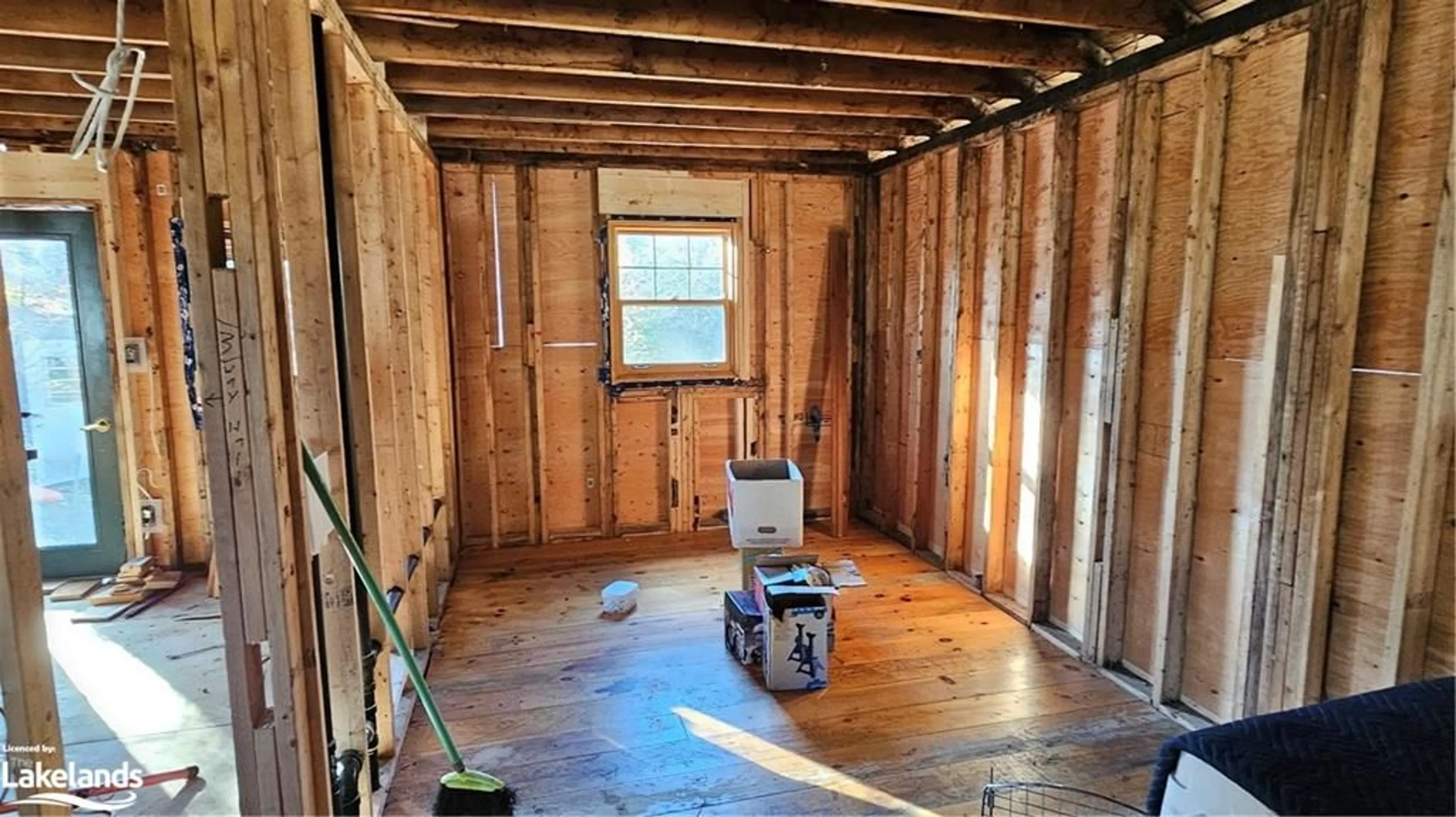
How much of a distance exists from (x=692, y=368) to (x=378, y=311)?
2.56 meters

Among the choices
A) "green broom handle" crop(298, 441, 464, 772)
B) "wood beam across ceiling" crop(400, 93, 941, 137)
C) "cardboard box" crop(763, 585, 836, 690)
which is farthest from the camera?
"wood beam across ceiling" crop(400, 93, 941, 137)

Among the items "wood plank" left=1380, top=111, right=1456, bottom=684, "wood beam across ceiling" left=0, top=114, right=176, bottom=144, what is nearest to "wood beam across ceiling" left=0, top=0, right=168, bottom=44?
"wood beam across ceiling" left=0, top=114, right=176, bottom=144

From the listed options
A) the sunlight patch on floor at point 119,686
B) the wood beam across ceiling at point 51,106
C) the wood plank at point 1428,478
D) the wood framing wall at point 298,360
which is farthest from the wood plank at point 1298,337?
the wood beam across ceiling at point 51,106

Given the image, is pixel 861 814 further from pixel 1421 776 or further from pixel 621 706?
pixel 1421 776

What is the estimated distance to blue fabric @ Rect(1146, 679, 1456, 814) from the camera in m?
1.16

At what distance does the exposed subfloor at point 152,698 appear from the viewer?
237 cm

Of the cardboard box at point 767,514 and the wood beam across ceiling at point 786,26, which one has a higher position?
the wood beam across ceiling at point 786,26

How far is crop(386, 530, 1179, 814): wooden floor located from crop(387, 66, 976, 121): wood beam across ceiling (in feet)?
8.25

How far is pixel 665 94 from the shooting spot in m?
3.42

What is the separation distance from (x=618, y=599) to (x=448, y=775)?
1.51 metres

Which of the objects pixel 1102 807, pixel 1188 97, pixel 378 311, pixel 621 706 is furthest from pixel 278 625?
pixel 1188 97

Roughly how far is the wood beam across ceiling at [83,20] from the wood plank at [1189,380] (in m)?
3.64

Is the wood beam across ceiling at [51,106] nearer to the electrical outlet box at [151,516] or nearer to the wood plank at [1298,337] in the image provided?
the electrical outlet box at [151,516]

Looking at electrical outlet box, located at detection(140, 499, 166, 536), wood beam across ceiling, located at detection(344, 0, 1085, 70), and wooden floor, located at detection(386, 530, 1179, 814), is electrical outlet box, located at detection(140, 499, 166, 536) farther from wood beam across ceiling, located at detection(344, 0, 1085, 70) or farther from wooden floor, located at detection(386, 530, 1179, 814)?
wood beam across ceiling, located at detection(344, 0, 1085, 70)
